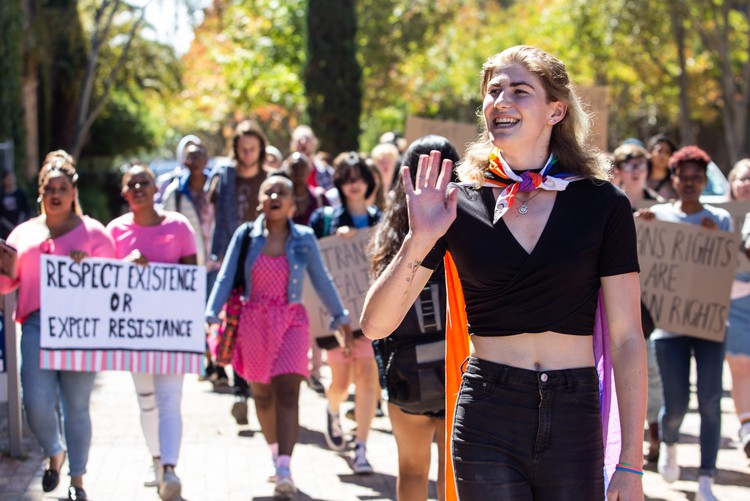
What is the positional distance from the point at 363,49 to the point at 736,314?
21.9 meters

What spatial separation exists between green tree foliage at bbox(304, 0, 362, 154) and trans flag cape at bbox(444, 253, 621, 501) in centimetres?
1864

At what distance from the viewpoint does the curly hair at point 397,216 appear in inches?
202

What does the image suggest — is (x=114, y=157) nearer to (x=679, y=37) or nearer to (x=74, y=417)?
(x=679, y=37)

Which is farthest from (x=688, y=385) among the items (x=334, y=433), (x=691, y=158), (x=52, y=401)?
(x=52, y=401)

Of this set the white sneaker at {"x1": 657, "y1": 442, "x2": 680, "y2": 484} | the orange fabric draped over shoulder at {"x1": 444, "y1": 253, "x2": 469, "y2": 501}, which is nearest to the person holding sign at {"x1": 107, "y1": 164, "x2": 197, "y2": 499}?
the white sneaker at {"x1": 657, "y1": 442, "x2": 680, "y2": 484}

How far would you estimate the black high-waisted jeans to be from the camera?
129 inches

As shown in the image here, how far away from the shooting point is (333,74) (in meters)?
22.1

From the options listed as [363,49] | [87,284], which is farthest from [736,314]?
[363,49]

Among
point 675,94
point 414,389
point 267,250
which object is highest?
point 675,94

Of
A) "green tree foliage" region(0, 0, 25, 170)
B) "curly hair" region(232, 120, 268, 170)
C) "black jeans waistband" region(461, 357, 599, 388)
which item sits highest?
"green tree foliage" region(0, 0, 25, 170)

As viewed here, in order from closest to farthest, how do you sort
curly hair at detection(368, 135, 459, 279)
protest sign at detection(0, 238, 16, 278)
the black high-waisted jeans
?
the black high-waisted jeans, curly hair at detection(368, 135, 459, 279), protest sign at detection(0, 238, 16, 278)

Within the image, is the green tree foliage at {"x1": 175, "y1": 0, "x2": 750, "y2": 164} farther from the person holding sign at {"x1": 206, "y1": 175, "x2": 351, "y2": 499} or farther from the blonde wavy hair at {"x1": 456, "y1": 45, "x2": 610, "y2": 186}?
the blonde wavy hair at {"x1": 456, "y1": 45, "x2": 610, "y2": 186}

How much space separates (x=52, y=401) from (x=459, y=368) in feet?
11.1

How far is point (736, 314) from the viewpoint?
750 cm
